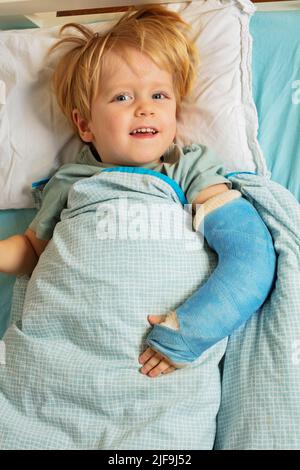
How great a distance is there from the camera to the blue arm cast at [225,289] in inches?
31.1

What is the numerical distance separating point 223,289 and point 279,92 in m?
0.49

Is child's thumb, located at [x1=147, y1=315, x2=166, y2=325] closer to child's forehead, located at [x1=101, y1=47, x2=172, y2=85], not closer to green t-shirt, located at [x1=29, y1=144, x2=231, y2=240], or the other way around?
green t-shirt, located at [x1=29, y1=144, x2=231, y2=240]

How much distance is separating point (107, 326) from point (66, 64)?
585mm

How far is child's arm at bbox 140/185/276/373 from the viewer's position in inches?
31.1

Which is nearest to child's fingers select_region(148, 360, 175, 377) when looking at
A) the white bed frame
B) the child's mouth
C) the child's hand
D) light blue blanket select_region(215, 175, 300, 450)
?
the child's hand

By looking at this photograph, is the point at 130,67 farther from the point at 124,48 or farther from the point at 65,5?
the point at 65,5

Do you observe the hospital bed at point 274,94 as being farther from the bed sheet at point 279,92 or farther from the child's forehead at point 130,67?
the child's forehead at point 130,67

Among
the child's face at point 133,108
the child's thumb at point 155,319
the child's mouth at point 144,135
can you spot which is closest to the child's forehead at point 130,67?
the child's face at point 133,108

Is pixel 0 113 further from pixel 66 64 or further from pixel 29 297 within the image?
pixel 29 297

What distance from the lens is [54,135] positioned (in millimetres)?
1129

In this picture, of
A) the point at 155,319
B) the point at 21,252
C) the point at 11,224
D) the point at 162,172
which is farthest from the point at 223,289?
the point at 11,224

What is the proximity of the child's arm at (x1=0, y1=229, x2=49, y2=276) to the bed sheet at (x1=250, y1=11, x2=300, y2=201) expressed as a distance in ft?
1.65

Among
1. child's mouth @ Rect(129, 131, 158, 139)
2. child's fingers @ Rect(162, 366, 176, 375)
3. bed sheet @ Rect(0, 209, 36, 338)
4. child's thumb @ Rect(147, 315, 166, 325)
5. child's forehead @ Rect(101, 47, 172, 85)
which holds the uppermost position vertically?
child's forehead @ Rect(101, 47, 172, 85)

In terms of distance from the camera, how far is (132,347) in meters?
0.82
